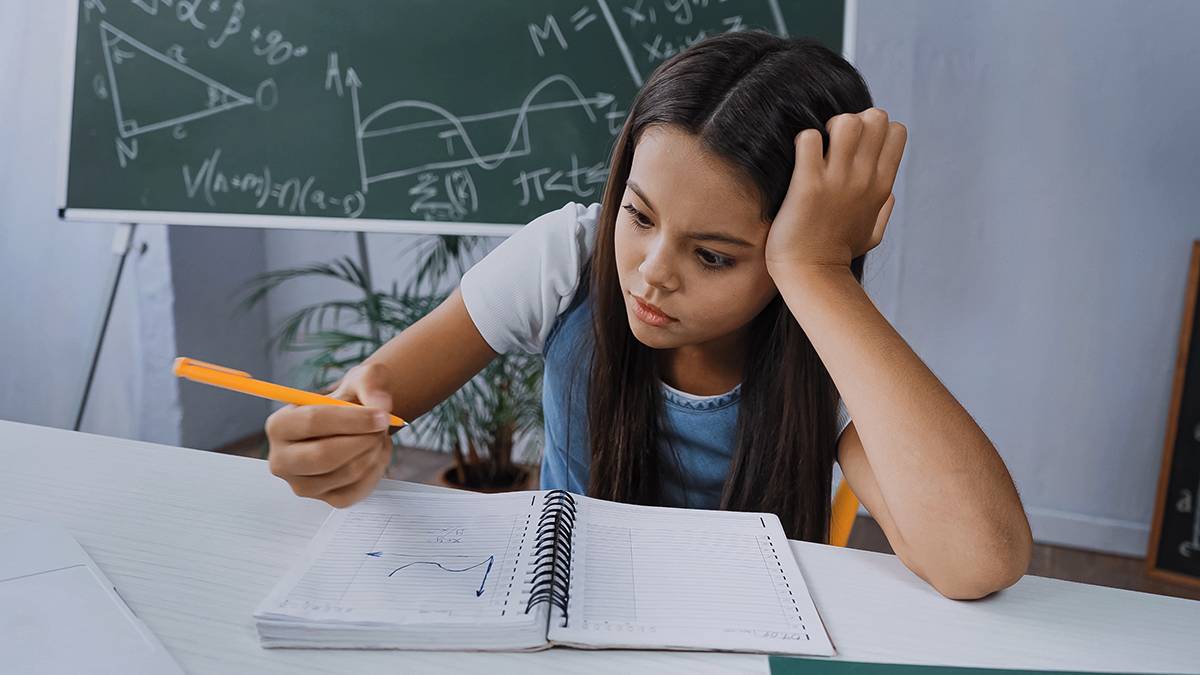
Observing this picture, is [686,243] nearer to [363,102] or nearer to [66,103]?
[363,102]

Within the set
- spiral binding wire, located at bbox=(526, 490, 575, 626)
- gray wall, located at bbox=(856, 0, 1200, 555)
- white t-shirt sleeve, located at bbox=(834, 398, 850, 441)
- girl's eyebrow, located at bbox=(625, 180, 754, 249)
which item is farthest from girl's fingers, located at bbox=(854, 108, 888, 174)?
gray wall, located at bbox=(856, 0, 1200, 555)

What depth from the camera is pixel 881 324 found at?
71 centimetres

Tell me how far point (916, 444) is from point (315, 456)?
45cm

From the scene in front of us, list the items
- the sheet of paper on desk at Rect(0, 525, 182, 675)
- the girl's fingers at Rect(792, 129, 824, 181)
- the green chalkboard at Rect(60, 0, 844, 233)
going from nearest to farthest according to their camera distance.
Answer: the sheet of paper on desk at Rect(0, 525, 182, 675)
the girl's fingers at Rect(792, 129, 824, 181)
the green chalkboard at Rect(60, 0, 844, 233)

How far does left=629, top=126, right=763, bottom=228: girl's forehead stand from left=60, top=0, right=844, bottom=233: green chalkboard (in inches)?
31.6

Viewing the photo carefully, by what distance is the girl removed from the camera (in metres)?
0.63

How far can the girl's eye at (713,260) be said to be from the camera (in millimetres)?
754

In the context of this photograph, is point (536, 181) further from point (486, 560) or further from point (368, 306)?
point (486, 560)

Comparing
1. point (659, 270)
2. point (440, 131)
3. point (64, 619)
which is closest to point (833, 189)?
point (659, 270)

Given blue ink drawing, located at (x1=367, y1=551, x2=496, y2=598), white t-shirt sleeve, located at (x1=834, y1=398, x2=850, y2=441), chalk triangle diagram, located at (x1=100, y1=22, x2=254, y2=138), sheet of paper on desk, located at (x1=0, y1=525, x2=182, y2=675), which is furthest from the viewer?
chalk triangle diagram, located at (x1=100, y1=22, x2=254, y2=138)

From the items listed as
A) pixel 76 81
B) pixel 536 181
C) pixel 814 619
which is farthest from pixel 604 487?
pixel 76 81

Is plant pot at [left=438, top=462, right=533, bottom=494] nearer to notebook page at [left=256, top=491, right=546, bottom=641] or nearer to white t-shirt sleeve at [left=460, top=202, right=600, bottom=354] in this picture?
white t-shirt sleeve at [left=460, top=202, right=600, bottom=354]

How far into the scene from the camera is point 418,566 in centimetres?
56

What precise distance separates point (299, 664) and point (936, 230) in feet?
6.09
